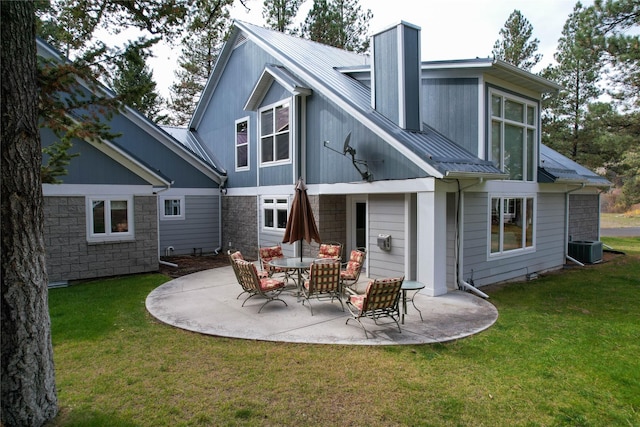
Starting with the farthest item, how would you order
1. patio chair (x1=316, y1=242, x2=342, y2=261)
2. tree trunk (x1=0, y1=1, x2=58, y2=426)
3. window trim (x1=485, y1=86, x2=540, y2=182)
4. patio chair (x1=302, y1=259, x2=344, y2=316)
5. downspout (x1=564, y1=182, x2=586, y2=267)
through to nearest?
downspout (x1=564, y1=182, x2=586, y2=267) < patio chair (x1=316, y1=242, x2=342, y2=261) < window trim (x1=485, y1=86, x2=540, y2=182) < patio chair (x1=302, y1=259, x2=344, y2=316) < tree trunk (x1=0, y1=1, x2=58, y2=426)

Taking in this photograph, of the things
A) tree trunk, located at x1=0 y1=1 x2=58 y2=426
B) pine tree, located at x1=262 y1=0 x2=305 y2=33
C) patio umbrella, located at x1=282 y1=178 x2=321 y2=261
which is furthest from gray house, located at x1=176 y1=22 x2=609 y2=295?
pine tree, located at x1=262 y1=0 x2=305 y2=33

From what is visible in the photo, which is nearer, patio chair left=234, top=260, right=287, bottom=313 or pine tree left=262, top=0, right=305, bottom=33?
patio chair left=234, top=260, right=287, bottom=313

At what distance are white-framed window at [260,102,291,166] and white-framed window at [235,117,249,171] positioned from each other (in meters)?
1.29

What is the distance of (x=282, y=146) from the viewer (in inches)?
505

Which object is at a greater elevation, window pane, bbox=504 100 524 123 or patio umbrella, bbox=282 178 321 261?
window pane, bbox=504 100 524 123

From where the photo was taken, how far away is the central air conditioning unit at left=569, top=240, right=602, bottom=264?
1392 centimetres

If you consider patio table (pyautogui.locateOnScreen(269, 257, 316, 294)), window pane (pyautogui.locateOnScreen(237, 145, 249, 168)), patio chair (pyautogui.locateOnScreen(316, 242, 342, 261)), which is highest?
window pane (pyautogui.locateOnScreen(237, 145, 249, 168))

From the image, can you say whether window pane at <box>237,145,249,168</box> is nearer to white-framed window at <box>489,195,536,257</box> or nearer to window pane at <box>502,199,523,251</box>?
white-framed window at <box>489,195,536,257</box>

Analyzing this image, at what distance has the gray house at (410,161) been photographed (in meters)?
9.17

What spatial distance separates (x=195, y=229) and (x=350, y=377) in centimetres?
1202

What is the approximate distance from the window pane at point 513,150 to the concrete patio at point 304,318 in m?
3.90

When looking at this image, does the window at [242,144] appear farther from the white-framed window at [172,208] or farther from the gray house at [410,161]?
the white-framed window at [172,208]

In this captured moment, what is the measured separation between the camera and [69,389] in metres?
4.65

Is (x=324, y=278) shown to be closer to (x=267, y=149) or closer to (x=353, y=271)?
(x=353, y=271)
